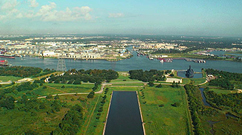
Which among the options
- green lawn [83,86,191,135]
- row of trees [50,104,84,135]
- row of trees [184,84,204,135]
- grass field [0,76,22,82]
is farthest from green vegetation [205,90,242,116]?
grass field [0,76,22,82]

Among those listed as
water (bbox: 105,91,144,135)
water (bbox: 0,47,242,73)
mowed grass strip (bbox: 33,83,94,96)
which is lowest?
water (bbox: 105,91,144,135)

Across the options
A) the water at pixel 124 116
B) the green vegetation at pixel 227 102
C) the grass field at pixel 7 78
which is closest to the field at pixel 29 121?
the water at pixel 124 116

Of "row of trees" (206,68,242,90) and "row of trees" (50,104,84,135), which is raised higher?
"row of trees" (206,68,242,90)

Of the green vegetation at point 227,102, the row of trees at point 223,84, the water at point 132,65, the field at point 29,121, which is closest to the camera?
the field at point 29,121

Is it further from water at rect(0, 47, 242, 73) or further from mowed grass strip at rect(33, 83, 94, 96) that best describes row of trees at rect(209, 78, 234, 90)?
mowed grass strip at rect(33, 83, 94, 96)

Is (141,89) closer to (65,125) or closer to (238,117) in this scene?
(238,117)

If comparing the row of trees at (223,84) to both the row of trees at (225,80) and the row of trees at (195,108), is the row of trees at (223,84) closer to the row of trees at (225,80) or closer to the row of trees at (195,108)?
the row of trees at (225,80)
